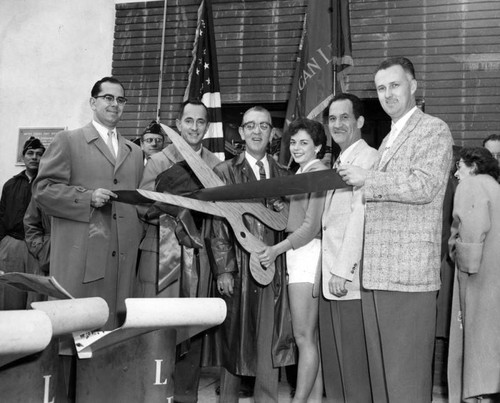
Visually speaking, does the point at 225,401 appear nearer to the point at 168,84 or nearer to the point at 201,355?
the point at 201,355

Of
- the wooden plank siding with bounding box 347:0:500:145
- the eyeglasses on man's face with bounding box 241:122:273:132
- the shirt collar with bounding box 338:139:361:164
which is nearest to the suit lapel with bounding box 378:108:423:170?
the shirt collar with bounding box 338:139:361:164

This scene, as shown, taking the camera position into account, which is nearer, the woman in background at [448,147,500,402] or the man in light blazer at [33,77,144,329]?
the man in light blazer at [33,77,144,329]

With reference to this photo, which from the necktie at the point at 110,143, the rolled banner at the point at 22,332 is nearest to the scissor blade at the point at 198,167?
the necktie at the point at 110,143

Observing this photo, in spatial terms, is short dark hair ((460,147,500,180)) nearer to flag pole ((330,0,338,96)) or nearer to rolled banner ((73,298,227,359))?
flag pole ((330,0,338,96))

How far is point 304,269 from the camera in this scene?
10.1ft

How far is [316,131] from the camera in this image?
129 inches

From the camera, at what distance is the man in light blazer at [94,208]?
3008mm

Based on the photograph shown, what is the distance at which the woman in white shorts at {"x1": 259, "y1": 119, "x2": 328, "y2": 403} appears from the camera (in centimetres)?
305

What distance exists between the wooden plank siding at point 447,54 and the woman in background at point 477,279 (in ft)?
5.76

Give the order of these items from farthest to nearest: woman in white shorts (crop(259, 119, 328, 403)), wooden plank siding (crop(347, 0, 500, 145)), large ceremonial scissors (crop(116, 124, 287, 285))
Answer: wooden plank siding (crop(347, 0, 500, 145)) < woman in white shorts (crop(259, 119, 328, 403)) < large ceremonial scissors (crop(116, 124, 287, 285))

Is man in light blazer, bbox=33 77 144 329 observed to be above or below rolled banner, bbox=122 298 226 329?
above

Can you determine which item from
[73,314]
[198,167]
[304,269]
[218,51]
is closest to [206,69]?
[218,51]

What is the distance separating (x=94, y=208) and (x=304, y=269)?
3.49 feet

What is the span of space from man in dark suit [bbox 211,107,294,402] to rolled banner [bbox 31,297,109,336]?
157 cm
